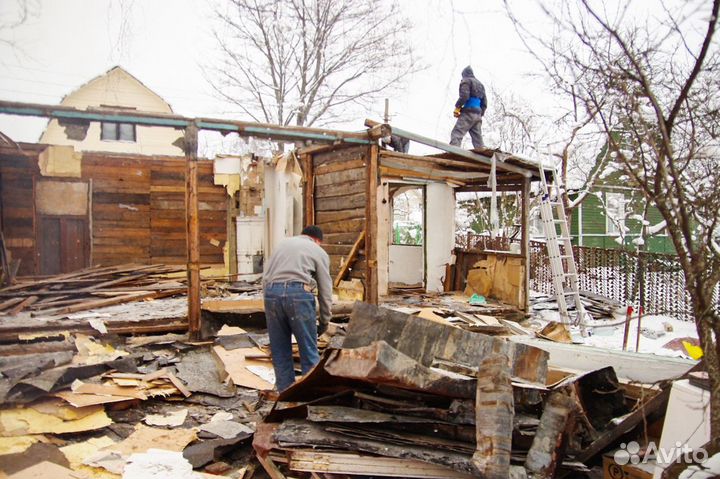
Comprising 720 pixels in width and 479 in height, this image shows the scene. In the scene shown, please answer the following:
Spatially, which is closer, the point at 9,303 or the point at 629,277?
the point at 9,303

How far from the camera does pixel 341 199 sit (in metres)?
8.18

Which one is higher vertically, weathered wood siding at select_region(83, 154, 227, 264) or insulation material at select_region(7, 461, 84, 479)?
weathered wood siding at select_region(83, 154, 227, 264)

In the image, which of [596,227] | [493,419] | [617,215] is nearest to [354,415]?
[493,419]

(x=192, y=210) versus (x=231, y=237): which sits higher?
(x=192, y=210)

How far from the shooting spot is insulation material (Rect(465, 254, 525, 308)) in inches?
406

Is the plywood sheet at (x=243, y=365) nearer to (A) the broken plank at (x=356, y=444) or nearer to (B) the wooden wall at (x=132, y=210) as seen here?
(A) the broken plank at (x=356, y=444)

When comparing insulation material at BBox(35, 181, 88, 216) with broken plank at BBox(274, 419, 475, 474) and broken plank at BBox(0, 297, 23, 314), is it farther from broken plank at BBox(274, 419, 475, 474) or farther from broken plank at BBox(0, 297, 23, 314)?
broken plank at BBox(274, 419, 475, 474)

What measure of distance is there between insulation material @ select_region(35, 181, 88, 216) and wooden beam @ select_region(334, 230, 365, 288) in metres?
7.96

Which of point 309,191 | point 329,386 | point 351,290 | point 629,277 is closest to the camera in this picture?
point 329,386

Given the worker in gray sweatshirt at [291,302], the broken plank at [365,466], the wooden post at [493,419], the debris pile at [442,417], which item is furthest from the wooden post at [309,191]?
the wooden post at [493,419]

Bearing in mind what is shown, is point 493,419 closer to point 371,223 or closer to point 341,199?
point 371,223

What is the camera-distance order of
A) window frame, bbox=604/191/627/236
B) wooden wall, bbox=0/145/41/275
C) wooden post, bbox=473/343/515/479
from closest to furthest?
wooden post, bbox=473/343/515/479
wooden wall, bbox=0/145/41/275
window frame, bbox=604/191/627/236

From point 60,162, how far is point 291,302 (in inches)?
403

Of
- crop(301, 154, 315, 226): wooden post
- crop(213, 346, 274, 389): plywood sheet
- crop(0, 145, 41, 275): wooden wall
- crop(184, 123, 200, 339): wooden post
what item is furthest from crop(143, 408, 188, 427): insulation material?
crop(0, 145, 41, 275): wooden wall
